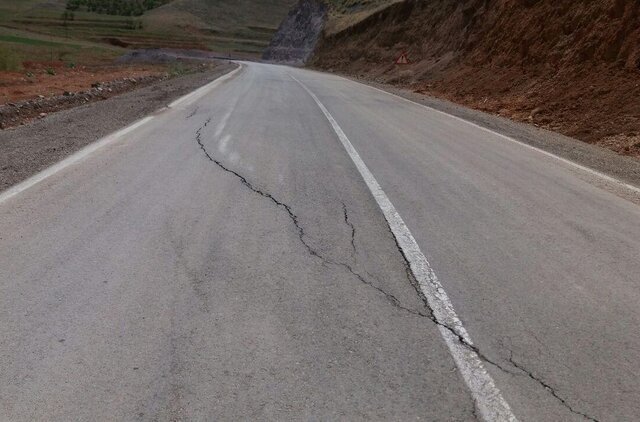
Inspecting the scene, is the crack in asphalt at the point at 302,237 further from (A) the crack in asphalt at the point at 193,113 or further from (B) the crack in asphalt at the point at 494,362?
(A) the crack in asphalt at the point at 193,113

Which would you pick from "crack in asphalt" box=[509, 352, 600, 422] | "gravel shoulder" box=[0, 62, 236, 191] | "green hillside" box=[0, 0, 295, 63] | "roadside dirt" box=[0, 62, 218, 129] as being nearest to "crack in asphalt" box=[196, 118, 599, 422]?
"crack in asphalt" box=[509, 352, 600, 422]

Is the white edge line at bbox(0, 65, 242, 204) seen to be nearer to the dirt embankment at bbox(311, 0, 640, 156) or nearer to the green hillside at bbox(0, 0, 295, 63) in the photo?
the dirt embankment at bbox(311, 0, 640, 156)

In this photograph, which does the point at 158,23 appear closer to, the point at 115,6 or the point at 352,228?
the point at 115,6

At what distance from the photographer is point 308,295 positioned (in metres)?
4.04

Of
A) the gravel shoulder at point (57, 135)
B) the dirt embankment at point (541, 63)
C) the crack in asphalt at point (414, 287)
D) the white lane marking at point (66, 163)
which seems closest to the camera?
the crack in asphalt at point (414, 287)

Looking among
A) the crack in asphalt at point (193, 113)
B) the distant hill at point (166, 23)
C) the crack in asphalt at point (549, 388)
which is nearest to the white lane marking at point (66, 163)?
the crack in asphalt at point (193, 113)

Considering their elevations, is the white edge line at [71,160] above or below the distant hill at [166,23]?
above

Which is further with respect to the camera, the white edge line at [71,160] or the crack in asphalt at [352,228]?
the white edge line at [71,160]

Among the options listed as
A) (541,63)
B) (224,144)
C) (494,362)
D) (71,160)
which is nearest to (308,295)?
(494,362)

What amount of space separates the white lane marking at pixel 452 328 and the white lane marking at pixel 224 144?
129 inches

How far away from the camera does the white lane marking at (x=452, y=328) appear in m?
2.94

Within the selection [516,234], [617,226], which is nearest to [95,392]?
[516,234]

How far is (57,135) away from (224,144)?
2.85 metres

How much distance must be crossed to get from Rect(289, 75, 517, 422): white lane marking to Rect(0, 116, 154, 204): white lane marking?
3.92m
